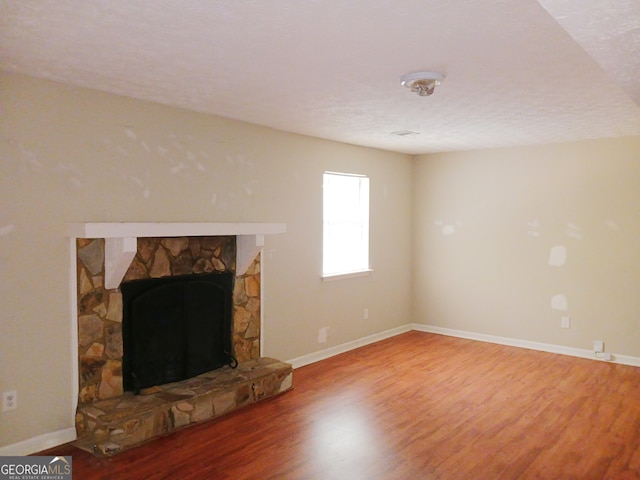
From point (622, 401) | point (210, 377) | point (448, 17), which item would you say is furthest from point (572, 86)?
point (210, 377)

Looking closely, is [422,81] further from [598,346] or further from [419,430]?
[598,346]

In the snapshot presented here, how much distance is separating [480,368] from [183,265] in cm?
299

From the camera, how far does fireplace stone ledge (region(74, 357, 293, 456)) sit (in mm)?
3098

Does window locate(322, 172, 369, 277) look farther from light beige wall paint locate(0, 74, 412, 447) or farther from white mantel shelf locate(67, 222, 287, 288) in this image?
white mantel shelf locate(67, 222, 287, 288)

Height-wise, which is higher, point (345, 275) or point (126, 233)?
point (126, 233)

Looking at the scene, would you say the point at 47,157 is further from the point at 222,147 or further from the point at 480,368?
the point at 480,368

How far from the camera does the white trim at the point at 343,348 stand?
496 centimetres

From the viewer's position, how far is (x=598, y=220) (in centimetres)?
519

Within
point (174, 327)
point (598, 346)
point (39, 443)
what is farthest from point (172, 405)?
point (598, 346)

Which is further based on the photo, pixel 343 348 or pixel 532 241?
pixel 532 241

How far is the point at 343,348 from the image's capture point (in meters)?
5.49

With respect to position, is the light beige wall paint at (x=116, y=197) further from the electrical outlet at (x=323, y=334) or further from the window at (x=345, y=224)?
the window at (x=345, y=224)

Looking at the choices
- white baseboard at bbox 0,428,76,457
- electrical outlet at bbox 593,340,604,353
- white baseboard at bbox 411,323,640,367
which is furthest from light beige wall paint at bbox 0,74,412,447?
electrical outlet at bbox 593,340,604,353

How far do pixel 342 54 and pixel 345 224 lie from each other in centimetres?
318
